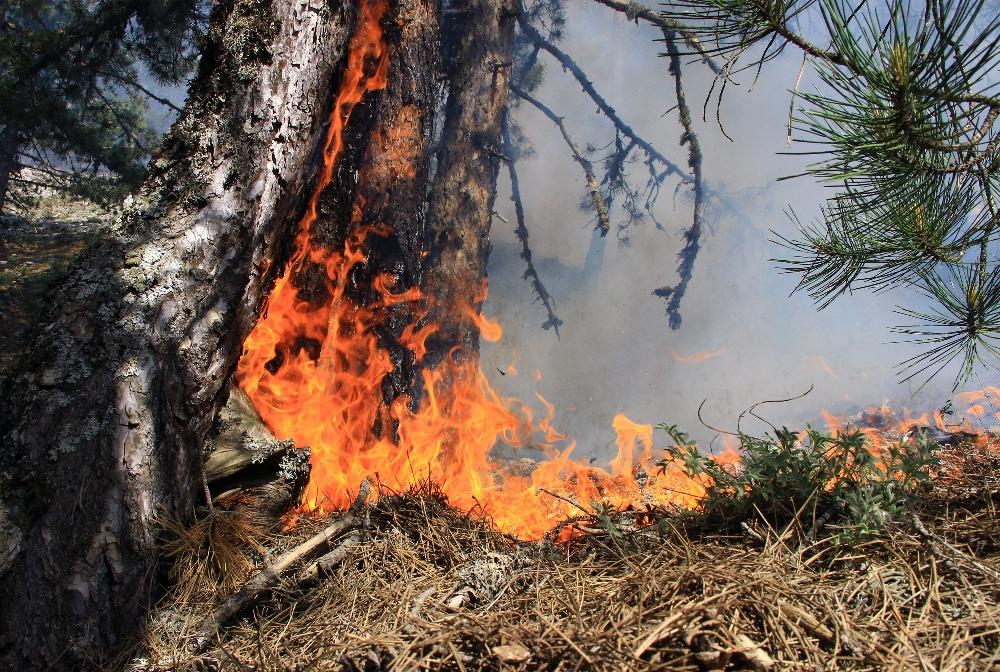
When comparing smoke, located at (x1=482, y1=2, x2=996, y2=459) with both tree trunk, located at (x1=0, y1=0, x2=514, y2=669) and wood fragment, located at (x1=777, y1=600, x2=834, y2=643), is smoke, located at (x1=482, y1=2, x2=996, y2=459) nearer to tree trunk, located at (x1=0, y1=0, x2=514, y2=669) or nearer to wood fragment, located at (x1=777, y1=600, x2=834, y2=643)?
tree trunk, located at (x1=0, y1=0, x2=514, y2=669)

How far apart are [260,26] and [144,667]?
3.03 meters

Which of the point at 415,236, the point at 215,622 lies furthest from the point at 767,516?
the point at 415,236

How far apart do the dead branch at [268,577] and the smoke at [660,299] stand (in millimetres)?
9074

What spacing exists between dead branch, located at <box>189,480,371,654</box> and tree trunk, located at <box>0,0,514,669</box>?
40cm

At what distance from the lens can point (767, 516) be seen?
2.32 meters

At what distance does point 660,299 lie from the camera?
13.5 metres

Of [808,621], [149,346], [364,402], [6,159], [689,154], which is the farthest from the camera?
[689,154]

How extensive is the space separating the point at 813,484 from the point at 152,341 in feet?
9.05

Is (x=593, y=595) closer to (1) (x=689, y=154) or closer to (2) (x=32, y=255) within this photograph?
(1) (x=689, y=154)

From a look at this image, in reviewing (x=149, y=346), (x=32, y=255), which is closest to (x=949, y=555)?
(x=149, y=346)

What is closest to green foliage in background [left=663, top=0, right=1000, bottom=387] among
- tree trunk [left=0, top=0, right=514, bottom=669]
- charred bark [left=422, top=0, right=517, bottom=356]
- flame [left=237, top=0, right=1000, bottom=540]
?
flame [left=237, top=0, right=1000, bottom=540]

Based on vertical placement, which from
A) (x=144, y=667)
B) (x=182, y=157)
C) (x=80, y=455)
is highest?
(x=182, y=157)

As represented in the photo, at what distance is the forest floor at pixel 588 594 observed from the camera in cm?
162

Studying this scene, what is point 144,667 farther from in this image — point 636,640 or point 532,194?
point 532,194
